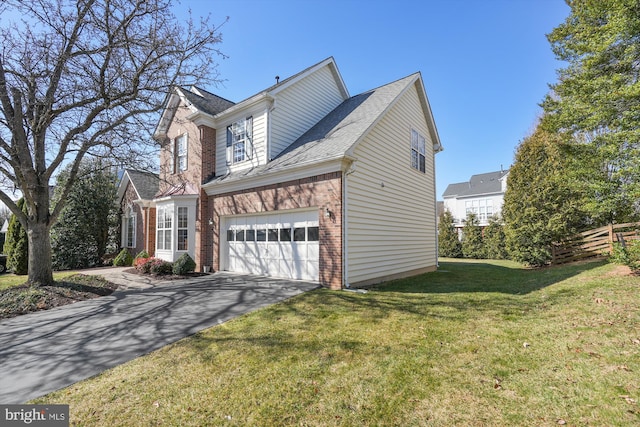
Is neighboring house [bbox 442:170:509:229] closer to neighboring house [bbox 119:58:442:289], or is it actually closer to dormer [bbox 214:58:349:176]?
neighboring house [bbox 119:58:442:289]

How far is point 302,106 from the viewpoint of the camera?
13.2m

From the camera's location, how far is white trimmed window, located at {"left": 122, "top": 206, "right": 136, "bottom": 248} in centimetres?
1917

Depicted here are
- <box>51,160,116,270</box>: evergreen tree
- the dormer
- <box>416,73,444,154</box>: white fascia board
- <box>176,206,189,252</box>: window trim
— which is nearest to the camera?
the dormer

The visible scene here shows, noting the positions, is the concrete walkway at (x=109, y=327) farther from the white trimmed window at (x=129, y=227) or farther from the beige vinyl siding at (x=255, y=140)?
the white trimmed window at (x=129, y=227)

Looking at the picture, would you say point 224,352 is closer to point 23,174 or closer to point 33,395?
point 33,395

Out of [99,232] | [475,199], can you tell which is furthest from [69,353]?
[475,199]

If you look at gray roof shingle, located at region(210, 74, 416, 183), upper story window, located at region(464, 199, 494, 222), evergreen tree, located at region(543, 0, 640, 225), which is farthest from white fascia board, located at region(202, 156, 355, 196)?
upper story window, located at region(464, 199, 494, 222)

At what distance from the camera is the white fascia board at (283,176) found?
8680 millimetres

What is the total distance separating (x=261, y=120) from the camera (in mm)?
11961

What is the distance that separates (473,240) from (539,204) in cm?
929

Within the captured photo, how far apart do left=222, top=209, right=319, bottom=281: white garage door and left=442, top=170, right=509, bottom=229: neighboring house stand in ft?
85.1

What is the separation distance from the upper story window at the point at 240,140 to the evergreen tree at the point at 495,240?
18.3 meters

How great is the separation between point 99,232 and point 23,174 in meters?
10.2

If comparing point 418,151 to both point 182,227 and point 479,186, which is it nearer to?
point 182,227
